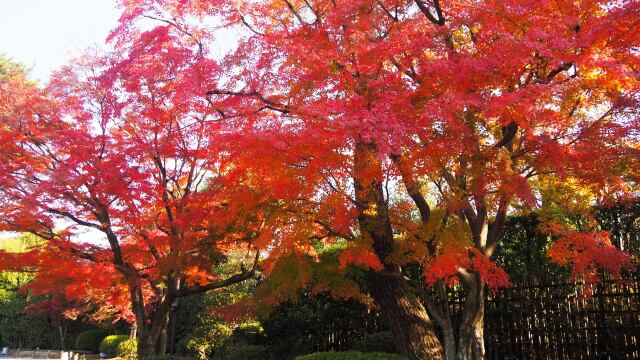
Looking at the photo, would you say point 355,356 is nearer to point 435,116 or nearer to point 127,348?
point 435,116

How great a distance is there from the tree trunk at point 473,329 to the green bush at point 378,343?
305cm

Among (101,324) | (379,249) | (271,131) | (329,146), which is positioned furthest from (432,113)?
(101,324)

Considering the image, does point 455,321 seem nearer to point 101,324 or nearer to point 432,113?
point 432,113

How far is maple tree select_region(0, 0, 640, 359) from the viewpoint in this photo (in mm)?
7098

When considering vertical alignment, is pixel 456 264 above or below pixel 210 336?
above

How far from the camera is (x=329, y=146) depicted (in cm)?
733

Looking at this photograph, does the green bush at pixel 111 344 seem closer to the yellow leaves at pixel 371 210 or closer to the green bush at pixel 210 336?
the green bush at pixel 210 336

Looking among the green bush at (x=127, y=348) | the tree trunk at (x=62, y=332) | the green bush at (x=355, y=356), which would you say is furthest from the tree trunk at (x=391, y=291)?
the tree trunk at (x=62, y=332)

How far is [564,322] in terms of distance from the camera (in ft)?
32.9

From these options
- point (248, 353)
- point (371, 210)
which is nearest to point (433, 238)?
point (371, 210)

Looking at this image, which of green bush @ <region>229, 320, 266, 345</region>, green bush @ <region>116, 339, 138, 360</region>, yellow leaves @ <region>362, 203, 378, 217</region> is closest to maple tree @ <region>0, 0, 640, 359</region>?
yellow leaves @ <region>362, 203, 378, 217</region>

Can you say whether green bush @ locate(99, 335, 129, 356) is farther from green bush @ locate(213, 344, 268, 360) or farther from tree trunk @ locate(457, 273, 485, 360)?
tree trunk @ locate(457, 273, 485, 360)

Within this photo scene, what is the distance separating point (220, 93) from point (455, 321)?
7.04 metres

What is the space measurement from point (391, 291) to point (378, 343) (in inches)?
119
